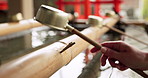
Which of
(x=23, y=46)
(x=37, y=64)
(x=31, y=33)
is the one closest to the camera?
(x=37, y=64)

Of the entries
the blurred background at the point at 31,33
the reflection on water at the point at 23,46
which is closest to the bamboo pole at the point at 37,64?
the blurred background at the point at 31,33

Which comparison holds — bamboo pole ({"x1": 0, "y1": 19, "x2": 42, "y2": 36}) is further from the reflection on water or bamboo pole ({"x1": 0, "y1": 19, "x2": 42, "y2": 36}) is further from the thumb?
the thumb

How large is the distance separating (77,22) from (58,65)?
282cm

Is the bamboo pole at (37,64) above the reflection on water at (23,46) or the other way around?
above

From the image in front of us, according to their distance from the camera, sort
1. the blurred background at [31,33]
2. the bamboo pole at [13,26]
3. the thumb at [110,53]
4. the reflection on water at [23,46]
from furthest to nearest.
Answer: the bamboo pole at [13,26], the reflection on water at [23,46], the blurred background at [31,33], the thumb at [110,53]

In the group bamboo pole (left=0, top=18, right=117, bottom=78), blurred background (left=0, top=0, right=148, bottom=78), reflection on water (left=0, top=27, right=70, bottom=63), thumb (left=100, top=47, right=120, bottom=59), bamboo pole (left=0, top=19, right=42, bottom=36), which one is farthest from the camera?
bamboo pole (left=0, top=19, right=42, bottom=36)

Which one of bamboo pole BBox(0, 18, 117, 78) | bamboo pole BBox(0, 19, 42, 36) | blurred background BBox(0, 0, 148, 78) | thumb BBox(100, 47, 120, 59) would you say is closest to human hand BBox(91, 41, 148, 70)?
thumb BBox(100, 47, 120, 59)

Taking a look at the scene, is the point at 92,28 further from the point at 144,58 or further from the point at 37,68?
the point at 37,68

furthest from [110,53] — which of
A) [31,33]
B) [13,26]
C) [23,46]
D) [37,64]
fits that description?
[31,33]

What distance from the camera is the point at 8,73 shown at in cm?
72

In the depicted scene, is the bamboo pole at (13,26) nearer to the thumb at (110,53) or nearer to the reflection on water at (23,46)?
the reflection on water at (23,46)

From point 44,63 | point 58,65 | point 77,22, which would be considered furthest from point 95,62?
point 77,22

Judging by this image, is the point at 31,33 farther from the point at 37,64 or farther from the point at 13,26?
the point at 37,64

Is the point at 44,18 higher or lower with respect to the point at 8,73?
higher
